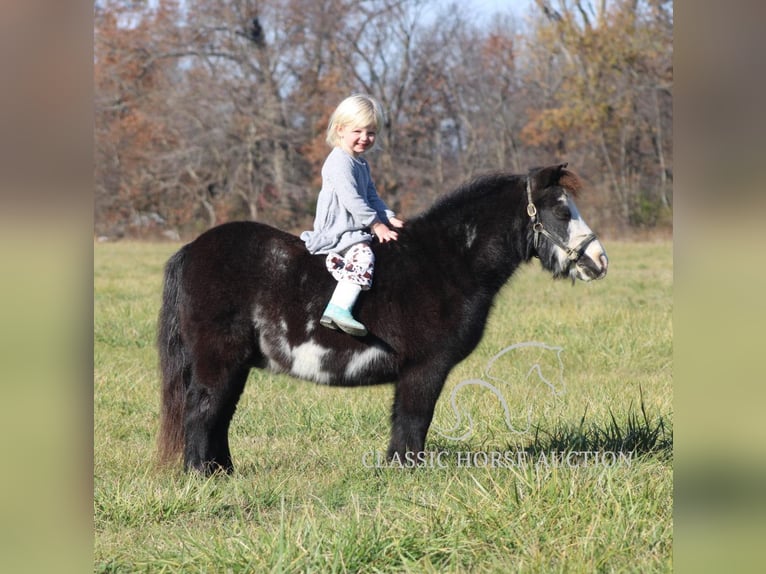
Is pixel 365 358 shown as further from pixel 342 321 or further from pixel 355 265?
pixel 355 265

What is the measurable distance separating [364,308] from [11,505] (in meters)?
2.45

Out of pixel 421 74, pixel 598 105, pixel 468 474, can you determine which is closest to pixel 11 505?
pixel 468 474

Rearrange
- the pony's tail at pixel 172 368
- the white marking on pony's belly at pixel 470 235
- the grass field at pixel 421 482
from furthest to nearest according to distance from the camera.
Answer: the pony's tail at pixel 172 368, the white marking on pony's belly at pixel 470 235, the grass field at pixel 421 482

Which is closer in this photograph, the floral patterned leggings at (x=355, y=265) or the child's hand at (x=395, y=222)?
the floral patterned leggings at (x=355, y=265)

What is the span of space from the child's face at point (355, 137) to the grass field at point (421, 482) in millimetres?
1339

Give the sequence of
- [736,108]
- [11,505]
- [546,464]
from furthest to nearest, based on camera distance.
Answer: [546,464] < [11,505] < [736,108]

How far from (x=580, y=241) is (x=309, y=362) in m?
1.64

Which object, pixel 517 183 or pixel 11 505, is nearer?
pixel 11 505

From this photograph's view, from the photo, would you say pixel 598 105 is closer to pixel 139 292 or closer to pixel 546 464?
pixel 139 292

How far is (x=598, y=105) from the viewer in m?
15.8

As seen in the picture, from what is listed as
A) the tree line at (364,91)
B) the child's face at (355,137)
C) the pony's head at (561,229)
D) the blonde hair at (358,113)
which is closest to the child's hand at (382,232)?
the child's face at (355,137)

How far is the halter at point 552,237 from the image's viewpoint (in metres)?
4.57

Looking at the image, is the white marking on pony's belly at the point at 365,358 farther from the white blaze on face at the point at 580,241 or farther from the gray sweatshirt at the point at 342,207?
the white blaze on face at the point at 580,241

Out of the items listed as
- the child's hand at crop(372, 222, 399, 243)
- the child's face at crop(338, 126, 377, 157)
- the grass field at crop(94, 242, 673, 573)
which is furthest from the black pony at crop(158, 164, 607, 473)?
the child's face at crop(338, 126, 377, 157)
